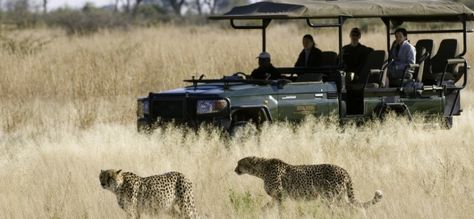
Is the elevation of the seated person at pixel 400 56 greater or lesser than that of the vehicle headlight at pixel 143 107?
greater

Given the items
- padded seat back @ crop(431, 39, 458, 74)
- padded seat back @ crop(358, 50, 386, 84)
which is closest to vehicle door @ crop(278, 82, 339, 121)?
padded seat back @ crop(358, 50, 386, 84)

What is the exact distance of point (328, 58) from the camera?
13883 mm

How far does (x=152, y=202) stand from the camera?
8.21 metres

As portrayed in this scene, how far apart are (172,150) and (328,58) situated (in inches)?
110

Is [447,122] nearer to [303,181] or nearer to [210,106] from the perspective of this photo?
[210,106]

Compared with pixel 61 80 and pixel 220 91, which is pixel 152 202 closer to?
pixel 220 91

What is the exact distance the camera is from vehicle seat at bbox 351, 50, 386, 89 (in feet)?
44.0

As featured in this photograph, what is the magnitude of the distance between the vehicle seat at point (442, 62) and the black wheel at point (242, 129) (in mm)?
2913

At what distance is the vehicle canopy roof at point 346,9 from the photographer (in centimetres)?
1252

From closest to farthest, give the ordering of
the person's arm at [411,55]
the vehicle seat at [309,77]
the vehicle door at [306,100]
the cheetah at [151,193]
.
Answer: the cheetah at [151,193]
the vehicle door at [306,100]
the vehicle seat at [309,77]
the person's arm at [411,55]

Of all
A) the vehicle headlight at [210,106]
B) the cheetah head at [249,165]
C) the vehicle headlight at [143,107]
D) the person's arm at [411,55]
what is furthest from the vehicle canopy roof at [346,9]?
the cheetah head at [249,165]

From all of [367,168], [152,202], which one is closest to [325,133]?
[367,168]

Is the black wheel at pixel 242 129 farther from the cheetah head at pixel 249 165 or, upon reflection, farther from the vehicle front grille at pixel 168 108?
the cheetah head at pixel 249 165

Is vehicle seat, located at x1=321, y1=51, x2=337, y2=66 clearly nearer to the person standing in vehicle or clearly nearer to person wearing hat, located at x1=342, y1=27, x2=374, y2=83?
the person standing in vehicle
